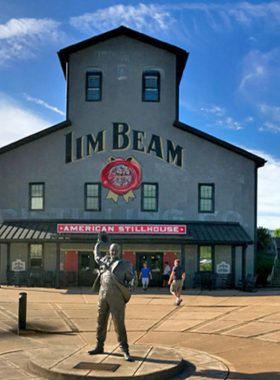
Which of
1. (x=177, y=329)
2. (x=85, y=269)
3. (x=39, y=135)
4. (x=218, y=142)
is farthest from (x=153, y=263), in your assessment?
(x=177, y=329)

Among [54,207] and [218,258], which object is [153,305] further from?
[54,207]

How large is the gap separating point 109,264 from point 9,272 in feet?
62.4

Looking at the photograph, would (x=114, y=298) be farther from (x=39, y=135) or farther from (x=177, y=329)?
(x=39, y=135)

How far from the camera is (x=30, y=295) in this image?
23.2 meters

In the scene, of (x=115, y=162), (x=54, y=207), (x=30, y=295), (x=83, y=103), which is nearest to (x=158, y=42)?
(x=83, y=103)

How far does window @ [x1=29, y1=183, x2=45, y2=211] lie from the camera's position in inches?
1164

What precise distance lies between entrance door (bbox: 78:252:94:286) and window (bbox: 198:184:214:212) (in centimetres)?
726

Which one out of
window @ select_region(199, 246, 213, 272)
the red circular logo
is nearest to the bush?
window @ select_region(199, 246, 213, 272)

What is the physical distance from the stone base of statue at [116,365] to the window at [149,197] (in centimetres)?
1800

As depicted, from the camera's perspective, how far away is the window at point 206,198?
29.1 metres

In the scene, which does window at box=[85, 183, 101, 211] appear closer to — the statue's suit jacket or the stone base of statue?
the stone base of statue

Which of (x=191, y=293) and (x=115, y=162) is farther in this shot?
(x=115, y=162)

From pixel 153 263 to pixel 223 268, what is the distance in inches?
162

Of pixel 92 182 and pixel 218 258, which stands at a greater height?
pixel 92 182
